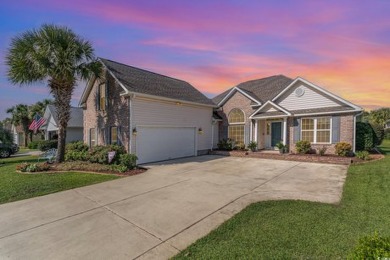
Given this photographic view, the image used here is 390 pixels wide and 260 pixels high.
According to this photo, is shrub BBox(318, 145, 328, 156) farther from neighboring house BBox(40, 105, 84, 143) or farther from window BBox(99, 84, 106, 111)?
neighboring house BBox(40, 105, 84, 143)

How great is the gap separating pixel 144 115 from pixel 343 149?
474 inches

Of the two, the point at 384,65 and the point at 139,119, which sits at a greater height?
the point at 384,65

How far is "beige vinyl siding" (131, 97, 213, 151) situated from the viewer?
12594mm

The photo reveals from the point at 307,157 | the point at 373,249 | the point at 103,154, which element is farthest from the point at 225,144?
the point at 373,249

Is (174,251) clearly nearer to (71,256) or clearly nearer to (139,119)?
(71,256)

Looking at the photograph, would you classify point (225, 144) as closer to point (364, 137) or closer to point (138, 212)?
point (364, 137)

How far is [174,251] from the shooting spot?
3.65 metres

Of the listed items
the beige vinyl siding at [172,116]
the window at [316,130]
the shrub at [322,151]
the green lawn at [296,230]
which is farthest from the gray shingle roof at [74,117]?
the green lawn at [296,230]

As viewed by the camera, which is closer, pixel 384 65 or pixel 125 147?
pixel 384 65

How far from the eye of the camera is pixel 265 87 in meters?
20.5

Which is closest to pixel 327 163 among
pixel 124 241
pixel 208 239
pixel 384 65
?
pixel 384 65

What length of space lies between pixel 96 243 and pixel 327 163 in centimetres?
1253

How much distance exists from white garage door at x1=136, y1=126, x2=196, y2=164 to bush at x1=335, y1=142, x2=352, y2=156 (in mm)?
9502

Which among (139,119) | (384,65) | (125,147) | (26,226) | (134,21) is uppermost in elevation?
(134,21)
